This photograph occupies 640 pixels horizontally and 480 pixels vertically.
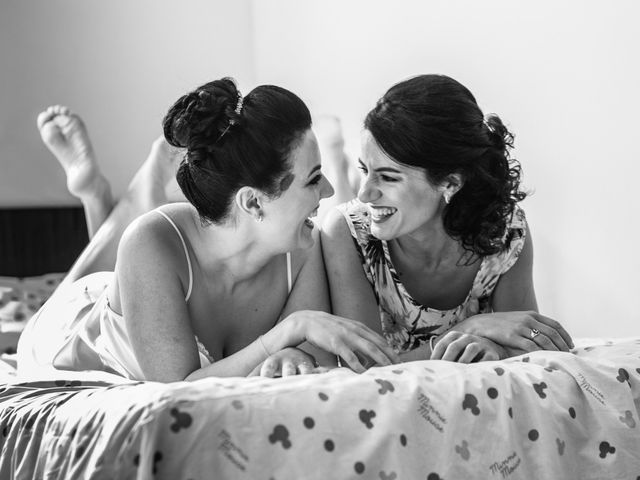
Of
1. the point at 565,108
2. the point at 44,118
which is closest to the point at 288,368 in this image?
the point at 565,108

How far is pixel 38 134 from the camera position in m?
3.29

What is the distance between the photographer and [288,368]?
49.0 inches

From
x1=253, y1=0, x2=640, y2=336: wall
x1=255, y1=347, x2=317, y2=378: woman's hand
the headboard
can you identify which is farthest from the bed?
the headboard

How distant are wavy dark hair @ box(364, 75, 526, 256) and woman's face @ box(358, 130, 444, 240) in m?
0.02

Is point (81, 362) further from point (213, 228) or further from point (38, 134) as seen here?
point (38, 134)

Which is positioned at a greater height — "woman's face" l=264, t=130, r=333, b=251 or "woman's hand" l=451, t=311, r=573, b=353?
"woman's face" l=264, t=130, r=333, b=251

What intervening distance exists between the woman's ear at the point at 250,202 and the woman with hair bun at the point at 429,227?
23 cm

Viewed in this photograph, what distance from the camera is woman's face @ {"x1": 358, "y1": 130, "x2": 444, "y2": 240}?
165 cm

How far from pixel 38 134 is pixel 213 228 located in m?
1.98

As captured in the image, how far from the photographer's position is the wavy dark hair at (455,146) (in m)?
1.62

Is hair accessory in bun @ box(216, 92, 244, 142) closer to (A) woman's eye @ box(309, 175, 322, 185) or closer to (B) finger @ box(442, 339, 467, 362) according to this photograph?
(A) woman's eye @ box(309, 175, 322, 185)

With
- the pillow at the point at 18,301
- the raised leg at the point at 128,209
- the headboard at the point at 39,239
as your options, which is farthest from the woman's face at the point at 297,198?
the headboard at the point at 39,239

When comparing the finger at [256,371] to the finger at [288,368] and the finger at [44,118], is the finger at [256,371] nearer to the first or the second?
the finger at [288,368]

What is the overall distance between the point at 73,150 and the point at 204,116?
4.48ft
